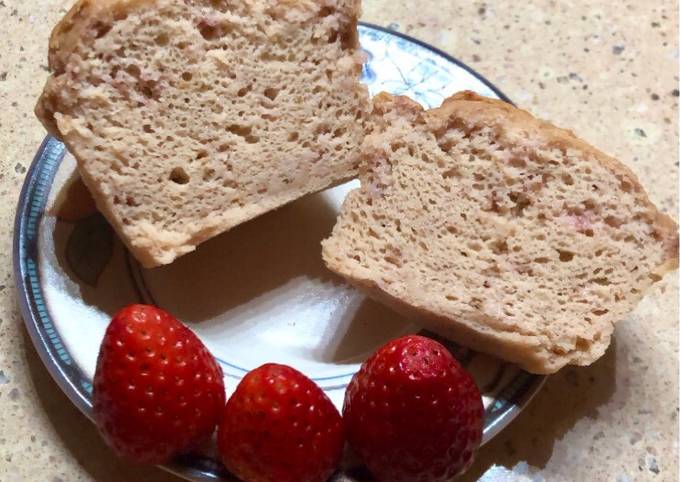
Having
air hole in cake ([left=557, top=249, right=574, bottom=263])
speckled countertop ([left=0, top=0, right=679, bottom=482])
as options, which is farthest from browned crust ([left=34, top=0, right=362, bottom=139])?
air hole in cake ([left=557, top=249, right=574, bottom=263])

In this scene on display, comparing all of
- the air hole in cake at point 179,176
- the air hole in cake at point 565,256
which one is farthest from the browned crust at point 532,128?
the air hole in cake at point 179,176

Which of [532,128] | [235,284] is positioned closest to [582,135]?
[532,128]

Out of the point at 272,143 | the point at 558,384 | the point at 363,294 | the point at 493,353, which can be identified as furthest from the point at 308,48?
the point at 558,384

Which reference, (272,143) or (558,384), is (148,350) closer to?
(272,143)

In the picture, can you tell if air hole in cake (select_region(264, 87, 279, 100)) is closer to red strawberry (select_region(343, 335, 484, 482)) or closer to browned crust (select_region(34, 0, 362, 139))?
browned crust (select_region(34, 0, 362, 139))

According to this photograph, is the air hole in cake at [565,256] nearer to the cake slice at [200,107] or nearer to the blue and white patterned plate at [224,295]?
the blue and white patterned plate at [224,295]

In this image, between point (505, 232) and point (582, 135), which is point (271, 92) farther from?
point (582, 135)
